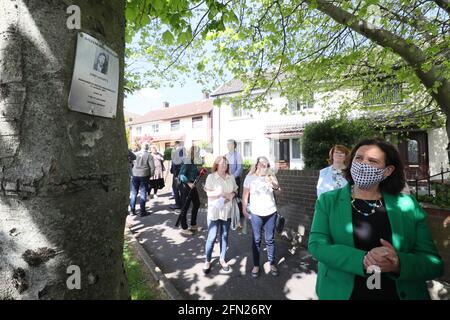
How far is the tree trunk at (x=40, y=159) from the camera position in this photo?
107cm

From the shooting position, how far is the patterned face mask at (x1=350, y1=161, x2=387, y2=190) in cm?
212

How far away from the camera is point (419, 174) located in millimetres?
15094

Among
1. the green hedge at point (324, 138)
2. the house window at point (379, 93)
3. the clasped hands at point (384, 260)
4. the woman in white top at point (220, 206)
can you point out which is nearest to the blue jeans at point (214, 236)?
the woman in white top at point (220, 206)

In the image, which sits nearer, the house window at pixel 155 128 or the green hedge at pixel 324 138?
the green hedge at pixel 324 138

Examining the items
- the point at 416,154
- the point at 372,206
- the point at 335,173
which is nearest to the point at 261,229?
the point at 335,173

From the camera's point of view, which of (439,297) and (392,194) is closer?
(392,194)

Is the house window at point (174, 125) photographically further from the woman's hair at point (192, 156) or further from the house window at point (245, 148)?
the woman's hair at point (192, 156)

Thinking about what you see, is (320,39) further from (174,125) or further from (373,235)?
(174,125)

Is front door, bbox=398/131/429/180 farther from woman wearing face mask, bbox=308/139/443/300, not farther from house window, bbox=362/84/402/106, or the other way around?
woman wearing face mask, bbox=308/139/443/300

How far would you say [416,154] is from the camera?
16.0m
